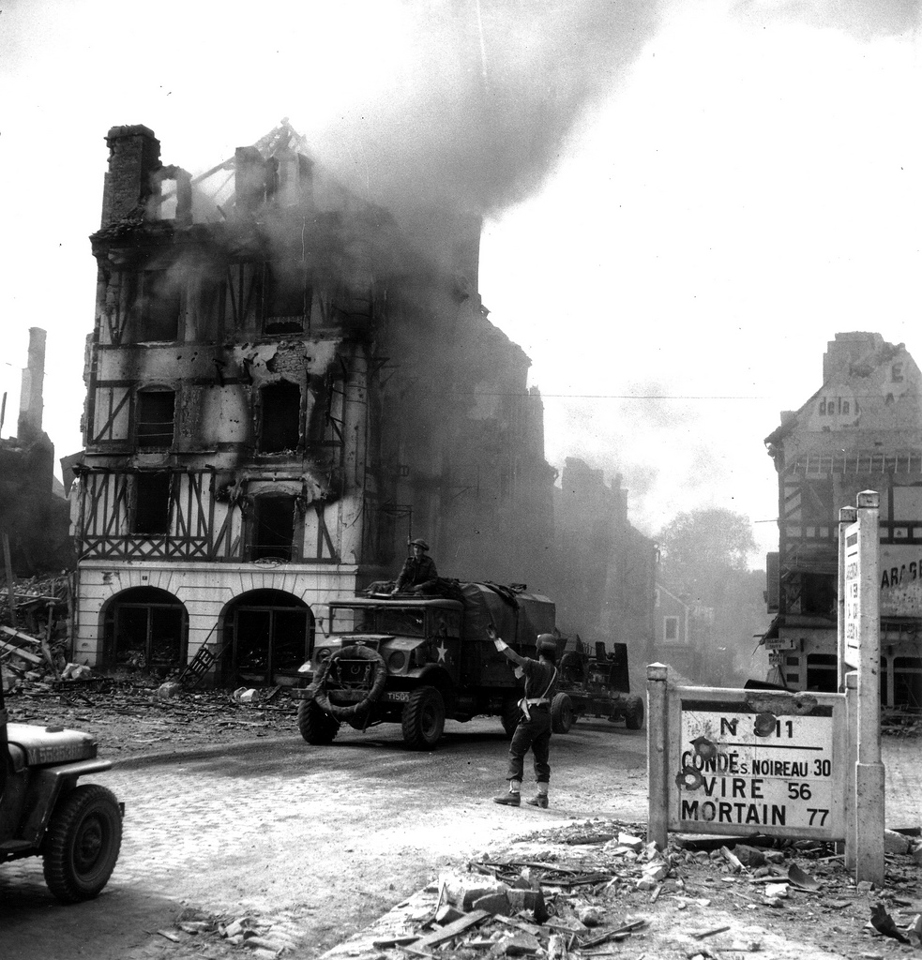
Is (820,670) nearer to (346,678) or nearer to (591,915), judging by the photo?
(346,678)

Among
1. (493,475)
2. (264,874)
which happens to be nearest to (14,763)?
(264,874)

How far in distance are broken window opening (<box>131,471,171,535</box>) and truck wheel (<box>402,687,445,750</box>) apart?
1708cm

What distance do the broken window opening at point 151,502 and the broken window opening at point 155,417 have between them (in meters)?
1.01

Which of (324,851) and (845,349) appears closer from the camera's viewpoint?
(324,851)

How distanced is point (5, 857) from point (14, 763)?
52cm

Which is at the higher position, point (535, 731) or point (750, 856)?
point (535, 731)

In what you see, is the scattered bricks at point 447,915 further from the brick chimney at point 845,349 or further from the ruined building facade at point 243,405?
the brick chimney at point 845,349

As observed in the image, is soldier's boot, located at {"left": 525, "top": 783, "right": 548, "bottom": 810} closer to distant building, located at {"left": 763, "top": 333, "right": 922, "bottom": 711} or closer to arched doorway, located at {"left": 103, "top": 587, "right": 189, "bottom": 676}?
distant building, located at {"left": 763, "top": 333, "right": 922, "bottom": 711}

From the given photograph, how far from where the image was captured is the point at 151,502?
3108 centimetres

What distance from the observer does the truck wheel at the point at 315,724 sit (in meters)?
15.8

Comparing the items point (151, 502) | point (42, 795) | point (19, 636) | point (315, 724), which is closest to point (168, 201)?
point (151, 502)

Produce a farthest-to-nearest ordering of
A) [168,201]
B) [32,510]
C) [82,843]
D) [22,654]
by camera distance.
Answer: [32,510]
[168,201]
[22,654]
[82,843]

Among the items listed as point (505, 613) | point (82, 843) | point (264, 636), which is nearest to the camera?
point (82, 843)

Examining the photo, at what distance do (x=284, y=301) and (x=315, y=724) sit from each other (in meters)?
17.7
